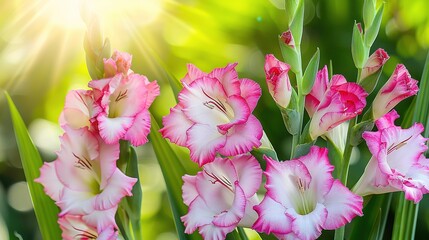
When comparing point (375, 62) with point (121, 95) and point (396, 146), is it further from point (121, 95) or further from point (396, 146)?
point (121, 95)

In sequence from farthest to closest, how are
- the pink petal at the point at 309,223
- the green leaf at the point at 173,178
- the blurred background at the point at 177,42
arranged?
the blurred background at the point at 177,42
the green leaf at the point at 173,178
the pink petal at the point at 309,223

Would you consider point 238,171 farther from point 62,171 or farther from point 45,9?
point 45,9

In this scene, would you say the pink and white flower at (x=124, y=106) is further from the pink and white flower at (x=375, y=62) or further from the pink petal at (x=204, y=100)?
the pink and white flower at (x=375, y=62)

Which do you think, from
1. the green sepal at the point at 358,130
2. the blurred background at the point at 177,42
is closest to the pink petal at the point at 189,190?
the green sepal at the point at 358,130

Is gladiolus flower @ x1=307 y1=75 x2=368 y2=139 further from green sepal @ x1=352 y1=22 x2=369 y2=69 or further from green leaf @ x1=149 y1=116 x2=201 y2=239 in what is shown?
green leaf @ x1=149 y1=116 x2=201 y2=239

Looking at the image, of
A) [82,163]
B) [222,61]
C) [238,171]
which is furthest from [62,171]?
[222,61]

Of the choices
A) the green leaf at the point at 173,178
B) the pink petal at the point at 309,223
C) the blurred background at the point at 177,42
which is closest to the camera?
the pink petal at the point at 309,223

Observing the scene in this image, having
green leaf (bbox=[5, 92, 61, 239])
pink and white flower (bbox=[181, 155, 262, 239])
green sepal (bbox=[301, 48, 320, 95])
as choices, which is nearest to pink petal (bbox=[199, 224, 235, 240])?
pink and white flower (bbox=[181, 155, 262, 239])
